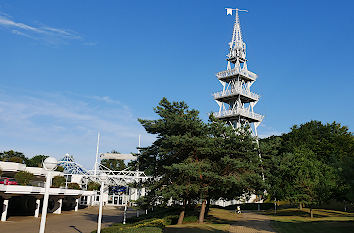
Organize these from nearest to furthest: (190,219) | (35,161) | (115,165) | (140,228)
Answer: (140,228) < (190,219) < (35,161) < (115,165)

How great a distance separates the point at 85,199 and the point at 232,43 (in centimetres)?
4994

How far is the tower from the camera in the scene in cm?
5759

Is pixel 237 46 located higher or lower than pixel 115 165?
higher

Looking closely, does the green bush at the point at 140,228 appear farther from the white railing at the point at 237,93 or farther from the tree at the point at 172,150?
the white railing at the point at 237,93

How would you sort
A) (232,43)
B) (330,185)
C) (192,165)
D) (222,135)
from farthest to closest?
(232,43) → (330,185) → (222,135) → (192,165)

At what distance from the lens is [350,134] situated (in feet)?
211

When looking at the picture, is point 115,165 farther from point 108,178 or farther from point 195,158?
point 195,158

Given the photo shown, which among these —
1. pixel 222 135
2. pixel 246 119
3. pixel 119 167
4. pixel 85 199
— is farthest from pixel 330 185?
pixel 119 167

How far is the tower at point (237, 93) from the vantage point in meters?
57.6

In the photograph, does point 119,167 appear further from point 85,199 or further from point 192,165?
point 192,165

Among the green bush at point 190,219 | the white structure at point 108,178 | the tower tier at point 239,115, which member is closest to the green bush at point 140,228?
the green bush at point 190,219

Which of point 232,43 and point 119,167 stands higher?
point 232,43

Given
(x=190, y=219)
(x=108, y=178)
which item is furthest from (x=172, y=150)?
(x=108, y=178)

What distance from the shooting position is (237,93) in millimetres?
56938
